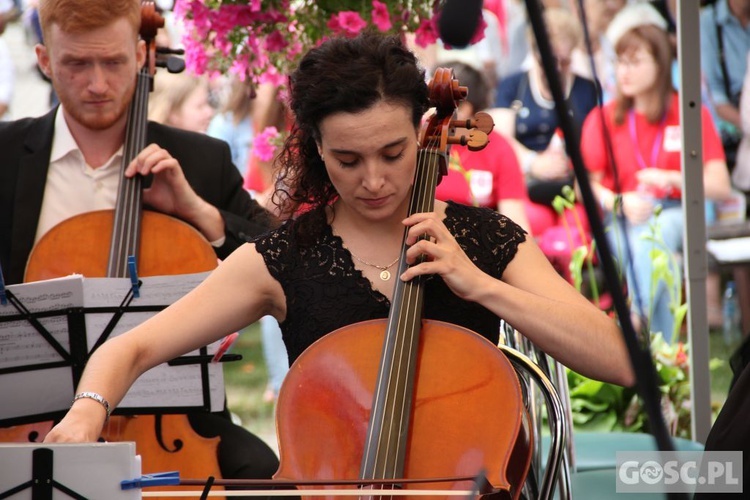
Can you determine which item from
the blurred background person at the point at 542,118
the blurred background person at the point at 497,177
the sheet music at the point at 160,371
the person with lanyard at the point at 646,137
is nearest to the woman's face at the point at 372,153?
the sheet music at the point at 160,371

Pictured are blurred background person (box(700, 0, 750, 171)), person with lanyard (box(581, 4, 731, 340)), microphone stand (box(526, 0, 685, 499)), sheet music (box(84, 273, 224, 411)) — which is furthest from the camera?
blurred background person (box(700, 0, 750, 171))

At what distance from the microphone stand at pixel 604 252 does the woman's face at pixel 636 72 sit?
428 centimetres

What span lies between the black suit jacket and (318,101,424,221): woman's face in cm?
85

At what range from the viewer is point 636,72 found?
16.9 ft

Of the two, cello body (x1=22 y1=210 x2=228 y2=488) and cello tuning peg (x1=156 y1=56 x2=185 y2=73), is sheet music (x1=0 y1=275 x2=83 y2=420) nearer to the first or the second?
cello body (x1=22 y1=210 x2=228 y2=488)

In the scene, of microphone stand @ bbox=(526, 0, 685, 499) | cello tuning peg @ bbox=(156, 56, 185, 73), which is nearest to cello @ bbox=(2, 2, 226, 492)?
cello tuning peg @ bbox=(156, 56, 185, 73)

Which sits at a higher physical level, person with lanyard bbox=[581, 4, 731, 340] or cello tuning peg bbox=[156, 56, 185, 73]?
person with lanyard bbox=[581, 4, 731, 340]

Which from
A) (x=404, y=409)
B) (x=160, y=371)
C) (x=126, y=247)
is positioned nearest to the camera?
(x=404, y=409)

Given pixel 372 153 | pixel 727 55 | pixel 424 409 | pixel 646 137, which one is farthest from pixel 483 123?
pixel 727 55

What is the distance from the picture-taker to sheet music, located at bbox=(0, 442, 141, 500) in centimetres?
135

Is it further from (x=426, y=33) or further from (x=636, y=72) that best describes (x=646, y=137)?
(x=426, y=33)

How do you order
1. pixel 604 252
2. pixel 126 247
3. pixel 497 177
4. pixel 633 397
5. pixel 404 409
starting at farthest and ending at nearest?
pixel 497 177
pixel 633 397
pixel 126 247
pixel 404 409
pixel 604 252

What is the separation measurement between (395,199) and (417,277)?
17 centimetres

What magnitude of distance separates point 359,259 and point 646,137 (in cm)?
328
